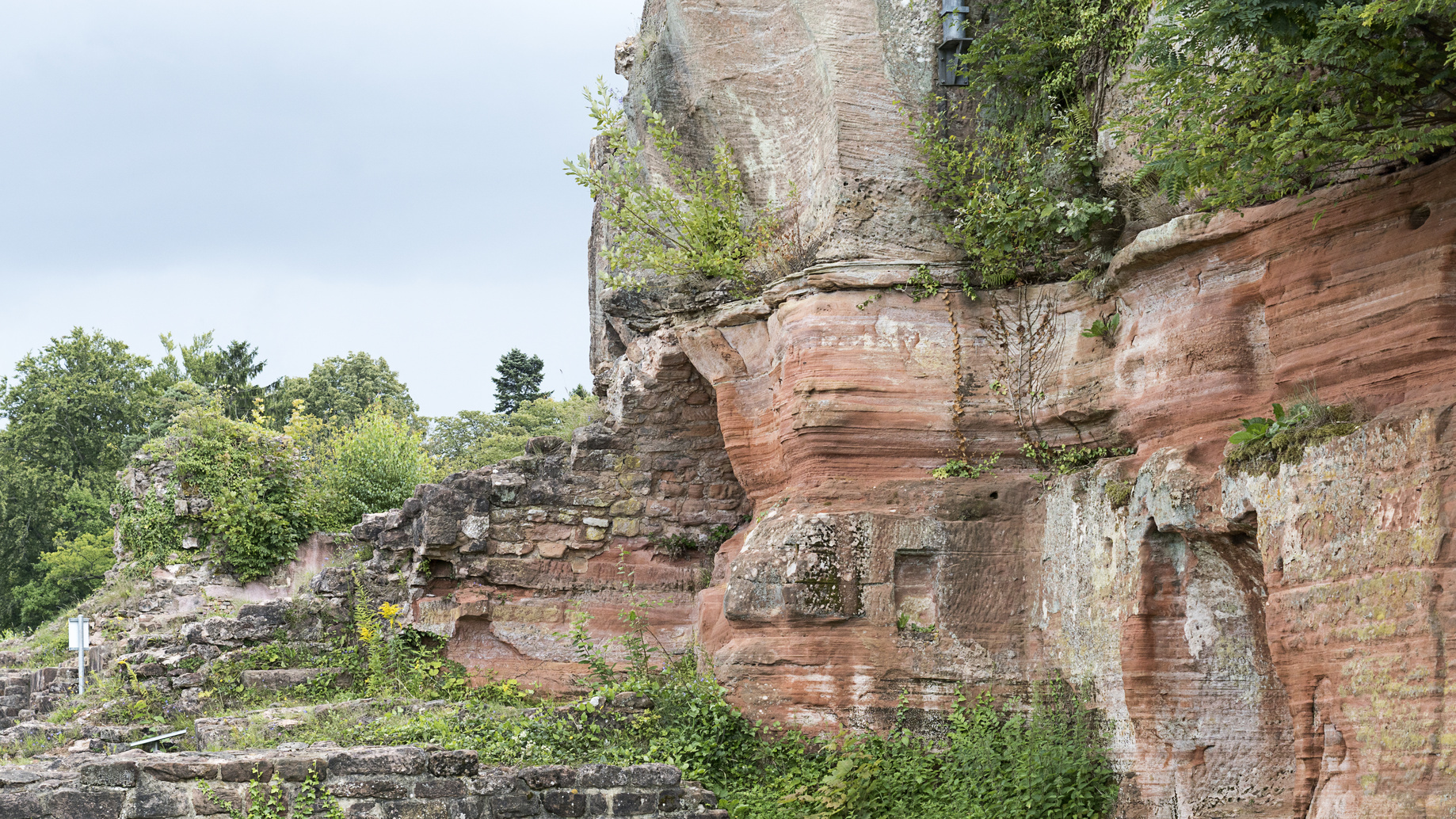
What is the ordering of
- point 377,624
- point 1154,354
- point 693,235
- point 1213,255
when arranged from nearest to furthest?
point 1213,255
point 1154,354
point 693,235
point 377,624

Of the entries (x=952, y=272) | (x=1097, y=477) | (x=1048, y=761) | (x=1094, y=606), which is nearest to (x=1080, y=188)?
(x=952, y=272)

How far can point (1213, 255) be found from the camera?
6.89 meters

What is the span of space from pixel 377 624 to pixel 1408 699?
28.2 ft

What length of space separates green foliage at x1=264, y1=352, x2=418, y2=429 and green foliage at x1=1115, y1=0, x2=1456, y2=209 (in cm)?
2762

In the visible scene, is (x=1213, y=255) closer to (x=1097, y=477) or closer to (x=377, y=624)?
(x=1097, y=477)

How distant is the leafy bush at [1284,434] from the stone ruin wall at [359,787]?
3.73 meters

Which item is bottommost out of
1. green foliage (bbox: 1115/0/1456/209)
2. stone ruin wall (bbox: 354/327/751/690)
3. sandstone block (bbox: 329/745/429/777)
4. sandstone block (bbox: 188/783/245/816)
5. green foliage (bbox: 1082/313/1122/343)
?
sandstone block (bbox: 188/783/245/816)

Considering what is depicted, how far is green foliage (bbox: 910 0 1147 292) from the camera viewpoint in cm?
816

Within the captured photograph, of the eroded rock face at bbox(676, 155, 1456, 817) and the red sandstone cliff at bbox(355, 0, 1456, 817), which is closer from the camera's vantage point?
the eroded rock face at bbox(676, 155, 1456, 817)

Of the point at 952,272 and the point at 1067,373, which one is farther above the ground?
the point at 952,272

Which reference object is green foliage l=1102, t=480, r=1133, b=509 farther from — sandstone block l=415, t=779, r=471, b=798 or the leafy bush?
sandstone block l=415, t=779, r=471, b=798

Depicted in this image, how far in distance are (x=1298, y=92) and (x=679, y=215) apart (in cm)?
548

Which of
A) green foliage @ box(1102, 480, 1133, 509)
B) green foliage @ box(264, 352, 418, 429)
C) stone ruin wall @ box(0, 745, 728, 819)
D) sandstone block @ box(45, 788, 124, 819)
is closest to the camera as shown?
sandstone block @ box(45, 788, 124, 819)

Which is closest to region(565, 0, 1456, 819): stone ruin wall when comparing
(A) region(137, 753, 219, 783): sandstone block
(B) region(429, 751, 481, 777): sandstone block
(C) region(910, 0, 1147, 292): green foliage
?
(C) region(910, 0, 1147, 292): green foliage
